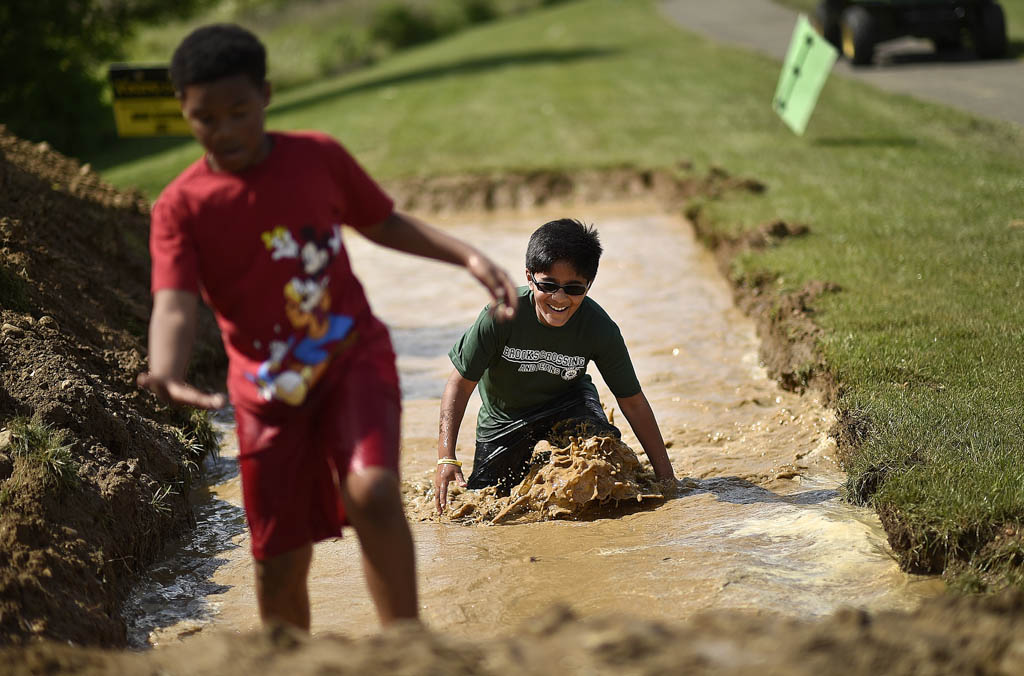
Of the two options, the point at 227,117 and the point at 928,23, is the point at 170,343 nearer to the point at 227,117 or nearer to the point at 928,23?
the point at 227,117

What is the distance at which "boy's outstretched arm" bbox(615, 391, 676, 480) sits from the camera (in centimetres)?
531

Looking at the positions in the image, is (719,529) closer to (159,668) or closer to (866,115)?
(159,668)

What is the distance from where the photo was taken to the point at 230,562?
503 cm

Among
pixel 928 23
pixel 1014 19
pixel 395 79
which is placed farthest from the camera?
pixel 395 79

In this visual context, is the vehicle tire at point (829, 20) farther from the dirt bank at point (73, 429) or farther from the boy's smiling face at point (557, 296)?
the boy's smiling face at point (557, 296)

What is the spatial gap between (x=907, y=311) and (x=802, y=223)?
297 centimetres

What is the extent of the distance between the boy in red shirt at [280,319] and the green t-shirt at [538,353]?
1.87m

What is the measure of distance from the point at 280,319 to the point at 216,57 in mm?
757

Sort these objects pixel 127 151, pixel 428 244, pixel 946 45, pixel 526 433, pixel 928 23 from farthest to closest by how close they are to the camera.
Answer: pixel 127 151, pixel 946 45, pixel 928 23, pixel 526 433, pixel 428 244

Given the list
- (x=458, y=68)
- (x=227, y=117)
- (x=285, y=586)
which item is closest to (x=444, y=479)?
(x=285, y=586)

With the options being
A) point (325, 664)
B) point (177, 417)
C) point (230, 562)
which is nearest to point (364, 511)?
point (325, 664)

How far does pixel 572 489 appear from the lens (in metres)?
5.28

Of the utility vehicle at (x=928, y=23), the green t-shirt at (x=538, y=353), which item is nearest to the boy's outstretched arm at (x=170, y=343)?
the green t-shirt at (x=538, y=353)

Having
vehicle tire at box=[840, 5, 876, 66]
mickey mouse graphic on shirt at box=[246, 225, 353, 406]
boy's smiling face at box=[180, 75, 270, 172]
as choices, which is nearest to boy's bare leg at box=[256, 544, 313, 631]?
mickey mouse graphic on shirt at box=[246, 225, 353, 406]
